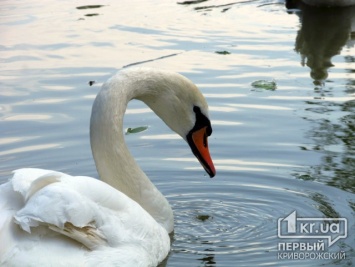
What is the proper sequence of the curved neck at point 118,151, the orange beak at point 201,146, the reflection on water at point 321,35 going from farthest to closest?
the reflection on water at point 321,35 < the orange beak at point 201,146 < the curved neck at point 118,151

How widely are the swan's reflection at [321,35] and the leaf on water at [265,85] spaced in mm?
527

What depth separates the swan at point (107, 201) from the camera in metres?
5.01

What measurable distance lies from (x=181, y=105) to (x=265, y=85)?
3.61 m

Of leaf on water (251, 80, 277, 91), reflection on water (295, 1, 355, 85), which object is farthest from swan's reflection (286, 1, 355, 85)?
leaf on water (251, 80, 277, 91)

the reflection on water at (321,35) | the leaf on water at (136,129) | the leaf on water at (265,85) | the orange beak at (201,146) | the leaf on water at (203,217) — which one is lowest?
the reflection on water at (321,35)

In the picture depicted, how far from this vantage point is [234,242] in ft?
20.4

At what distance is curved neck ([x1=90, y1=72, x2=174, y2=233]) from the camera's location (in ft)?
20.8

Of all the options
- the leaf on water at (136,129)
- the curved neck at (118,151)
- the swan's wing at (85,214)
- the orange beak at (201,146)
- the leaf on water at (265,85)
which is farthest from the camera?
the leaf on water at (265,85)

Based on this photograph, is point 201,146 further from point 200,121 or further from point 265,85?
point 265,85

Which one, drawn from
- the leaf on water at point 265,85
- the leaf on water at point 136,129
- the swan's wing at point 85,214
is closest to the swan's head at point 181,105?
the swan's wing at point 85,214

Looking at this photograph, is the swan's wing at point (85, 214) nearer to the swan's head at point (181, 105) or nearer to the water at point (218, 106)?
the water at point (218, 106)

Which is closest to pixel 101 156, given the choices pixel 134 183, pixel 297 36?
pixel 134 183

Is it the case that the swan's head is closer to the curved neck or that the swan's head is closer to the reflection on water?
the curved neck

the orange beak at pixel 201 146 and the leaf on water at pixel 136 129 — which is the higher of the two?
the orange beak at pixel 201 146
